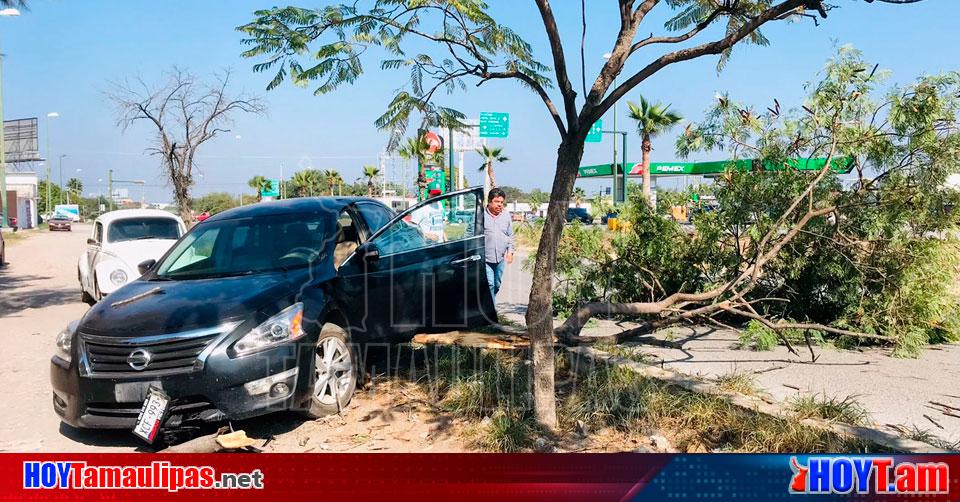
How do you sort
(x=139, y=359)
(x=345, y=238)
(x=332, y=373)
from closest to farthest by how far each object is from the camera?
(x=139, y=359), (x=332, y=373), (x=345, y=238)

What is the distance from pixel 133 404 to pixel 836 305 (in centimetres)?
703

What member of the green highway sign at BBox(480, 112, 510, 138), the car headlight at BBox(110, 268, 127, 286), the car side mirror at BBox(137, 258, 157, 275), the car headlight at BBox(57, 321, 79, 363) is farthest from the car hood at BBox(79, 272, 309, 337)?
the green highway sign at BBox(480, 112, 510, 138)

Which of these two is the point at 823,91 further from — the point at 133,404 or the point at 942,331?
the point at 133,404

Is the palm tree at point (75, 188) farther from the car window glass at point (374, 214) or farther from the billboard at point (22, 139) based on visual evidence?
the car window glass at point (374, 214)

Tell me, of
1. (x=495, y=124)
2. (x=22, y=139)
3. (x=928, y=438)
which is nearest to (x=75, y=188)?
(x=22, y=139)

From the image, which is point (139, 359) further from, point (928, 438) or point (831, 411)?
point (928, 438)

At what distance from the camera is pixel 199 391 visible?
4.50 m

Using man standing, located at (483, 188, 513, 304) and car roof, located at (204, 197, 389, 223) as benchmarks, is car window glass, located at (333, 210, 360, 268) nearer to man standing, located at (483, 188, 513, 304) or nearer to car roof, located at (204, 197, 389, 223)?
car roof, located at (204, 197, 389, 223)

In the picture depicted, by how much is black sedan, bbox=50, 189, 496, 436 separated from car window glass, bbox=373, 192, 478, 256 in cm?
1

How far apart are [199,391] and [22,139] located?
66825mm

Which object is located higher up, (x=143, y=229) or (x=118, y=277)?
(x=143, y=229)

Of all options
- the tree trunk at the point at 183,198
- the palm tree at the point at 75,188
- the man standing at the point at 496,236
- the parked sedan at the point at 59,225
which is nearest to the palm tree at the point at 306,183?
the parked sedan at the point at 59,225

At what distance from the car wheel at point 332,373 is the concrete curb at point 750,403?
202 cm

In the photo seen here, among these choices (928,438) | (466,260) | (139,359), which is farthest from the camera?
(466,260)
